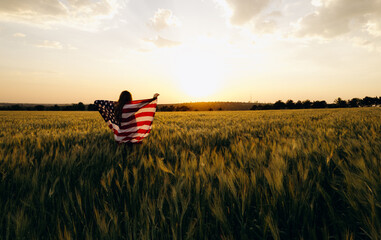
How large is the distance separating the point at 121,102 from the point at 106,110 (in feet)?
1.07

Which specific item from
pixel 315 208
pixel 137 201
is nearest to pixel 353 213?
pixel 315 208

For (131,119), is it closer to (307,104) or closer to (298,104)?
(298,104)

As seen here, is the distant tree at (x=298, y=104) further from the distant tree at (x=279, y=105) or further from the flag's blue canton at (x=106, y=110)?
the flag's blue canton at (x=106, y=110)

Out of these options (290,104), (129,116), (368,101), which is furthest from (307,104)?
(129,116)

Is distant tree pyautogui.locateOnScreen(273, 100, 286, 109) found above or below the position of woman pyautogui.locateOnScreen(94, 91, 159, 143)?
above

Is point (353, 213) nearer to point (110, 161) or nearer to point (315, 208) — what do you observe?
point (315, 208)

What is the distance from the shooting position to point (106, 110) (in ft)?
11.9

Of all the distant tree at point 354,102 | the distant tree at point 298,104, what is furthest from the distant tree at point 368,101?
the distant tree at point 298,104

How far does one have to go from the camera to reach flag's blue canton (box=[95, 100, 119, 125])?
11.8 ft

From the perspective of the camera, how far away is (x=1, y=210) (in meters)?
1.18

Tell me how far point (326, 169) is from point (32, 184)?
2431 millimetres

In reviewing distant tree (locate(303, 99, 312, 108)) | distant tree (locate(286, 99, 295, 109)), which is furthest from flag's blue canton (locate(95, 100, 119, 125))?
distant tree (locate(303, 99, 312, 108))

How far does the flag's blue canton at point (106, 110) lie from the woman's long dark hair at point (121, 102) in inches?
5.2

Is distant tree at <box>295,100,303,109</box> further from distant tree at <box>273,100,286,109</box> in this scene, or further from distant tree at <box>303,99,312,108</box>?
distant tree at <box>273,100,286,109</box>
